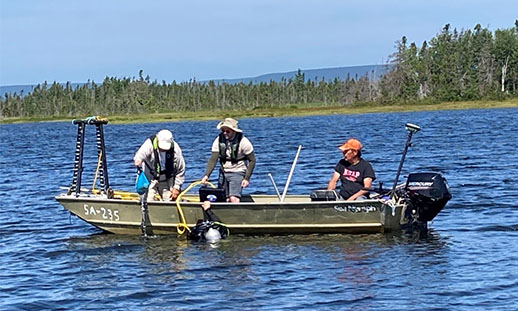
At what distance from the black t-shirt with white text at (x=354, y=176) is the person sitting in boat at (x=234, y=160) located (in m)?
1.56

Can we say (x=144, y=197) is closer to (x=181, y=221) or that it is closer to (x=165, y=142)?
(x=181, y=221)

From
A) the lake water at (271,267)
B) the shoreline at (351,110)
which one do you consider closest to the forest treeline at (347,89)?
the shoreline at (351,110)

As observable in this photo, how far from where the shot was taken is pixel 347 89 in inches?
5802

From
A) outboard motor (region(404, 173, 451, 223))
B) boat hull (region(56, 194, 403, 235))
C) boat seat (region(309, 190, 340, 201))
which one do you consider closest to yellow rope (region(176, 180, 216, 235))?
boat hull (region(56, 194, 403, 235))

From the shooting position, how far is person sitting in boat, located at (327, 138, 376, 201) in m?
15.9

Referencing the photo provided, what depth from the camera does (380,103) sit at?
114 m

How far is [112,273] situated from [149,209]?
2.41 m

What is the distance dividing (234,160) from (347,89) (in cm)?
13251

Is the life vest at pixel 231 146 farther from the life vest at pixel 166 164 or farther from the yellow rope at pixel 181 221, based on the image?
the life vest at pixel 166 164

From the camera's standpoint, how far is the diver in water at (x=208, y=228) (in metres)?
15.9

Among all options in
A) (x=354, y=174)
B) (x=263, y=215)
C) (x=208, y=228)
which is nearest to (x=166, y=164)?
(x=208, y=228)

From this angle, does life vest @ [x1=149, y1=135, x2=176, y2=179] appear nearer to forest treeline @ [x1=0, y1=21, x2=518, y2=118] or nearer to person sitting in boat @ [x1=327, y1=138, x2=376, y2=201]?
person sitting in boat @ [x1=327, y1=138, x2=376, y2=201]

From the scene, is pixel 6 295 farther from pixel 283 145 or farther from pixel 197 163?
pixel 283 145

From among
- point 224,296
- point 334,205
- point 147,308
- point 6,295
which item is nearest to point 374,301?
point 224,296
